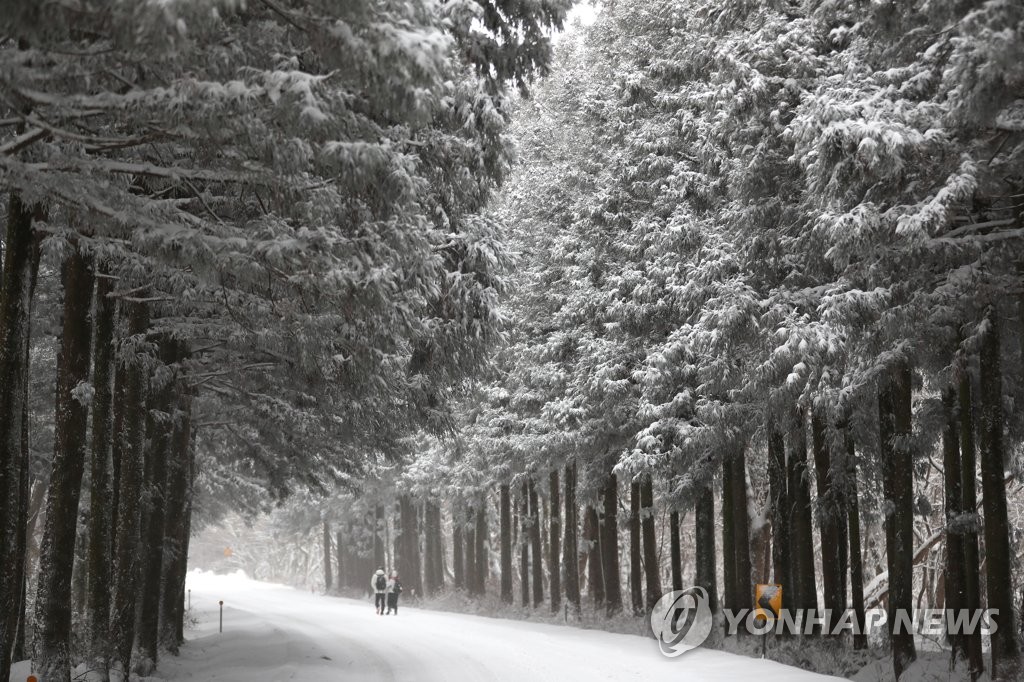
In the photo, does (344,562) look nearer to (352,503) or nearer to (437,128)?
(352,503)

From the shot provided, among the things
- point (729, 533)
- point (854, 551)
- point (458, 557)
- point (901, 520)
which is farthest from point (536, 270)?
point (458, 557)

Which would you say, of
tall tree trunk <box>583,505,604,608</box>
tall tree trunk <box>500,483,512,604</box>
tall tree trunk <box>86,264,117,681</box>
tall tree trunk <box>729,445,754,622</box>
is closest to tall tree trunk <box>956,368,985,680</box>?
tall tree trunk <box>729,445,754,622</box>

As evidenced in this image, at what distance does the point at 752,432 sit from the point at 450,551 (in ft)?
173

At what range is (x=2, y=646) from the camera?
345 inches

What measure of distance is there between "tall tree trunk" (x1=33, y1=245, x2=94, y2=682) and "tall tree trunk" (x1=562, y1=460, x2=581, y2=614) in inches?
705

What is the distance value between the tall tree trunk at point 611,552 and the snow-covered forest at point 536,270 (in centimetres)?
9

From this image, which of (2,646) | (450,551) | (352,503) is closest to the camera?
(2,646)

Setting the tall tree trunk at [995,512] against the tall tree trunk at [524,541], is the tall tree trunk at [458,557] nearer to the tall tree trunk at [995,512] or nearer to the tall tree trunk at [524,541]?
the tall tree trunk at [524,541]

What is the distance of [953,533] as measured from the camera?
43.2ft

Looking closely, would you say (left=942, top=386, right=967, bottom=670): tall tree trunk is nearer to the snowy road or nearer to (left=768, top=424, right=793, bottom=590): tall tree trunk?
the snowy road

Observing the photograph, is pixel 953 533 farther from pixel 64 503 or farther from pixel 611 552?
pixel 611 552

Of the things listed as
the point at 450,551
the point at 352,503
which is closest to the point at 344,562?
the point at 450,551

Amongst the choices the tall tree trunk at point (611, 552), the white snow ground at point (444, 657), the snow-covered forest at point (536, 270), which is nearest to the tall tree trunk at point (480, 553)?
the snow-covered forest at point (536, 270)

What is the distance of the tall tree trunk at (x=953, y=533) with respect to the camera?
13336 millimetres
